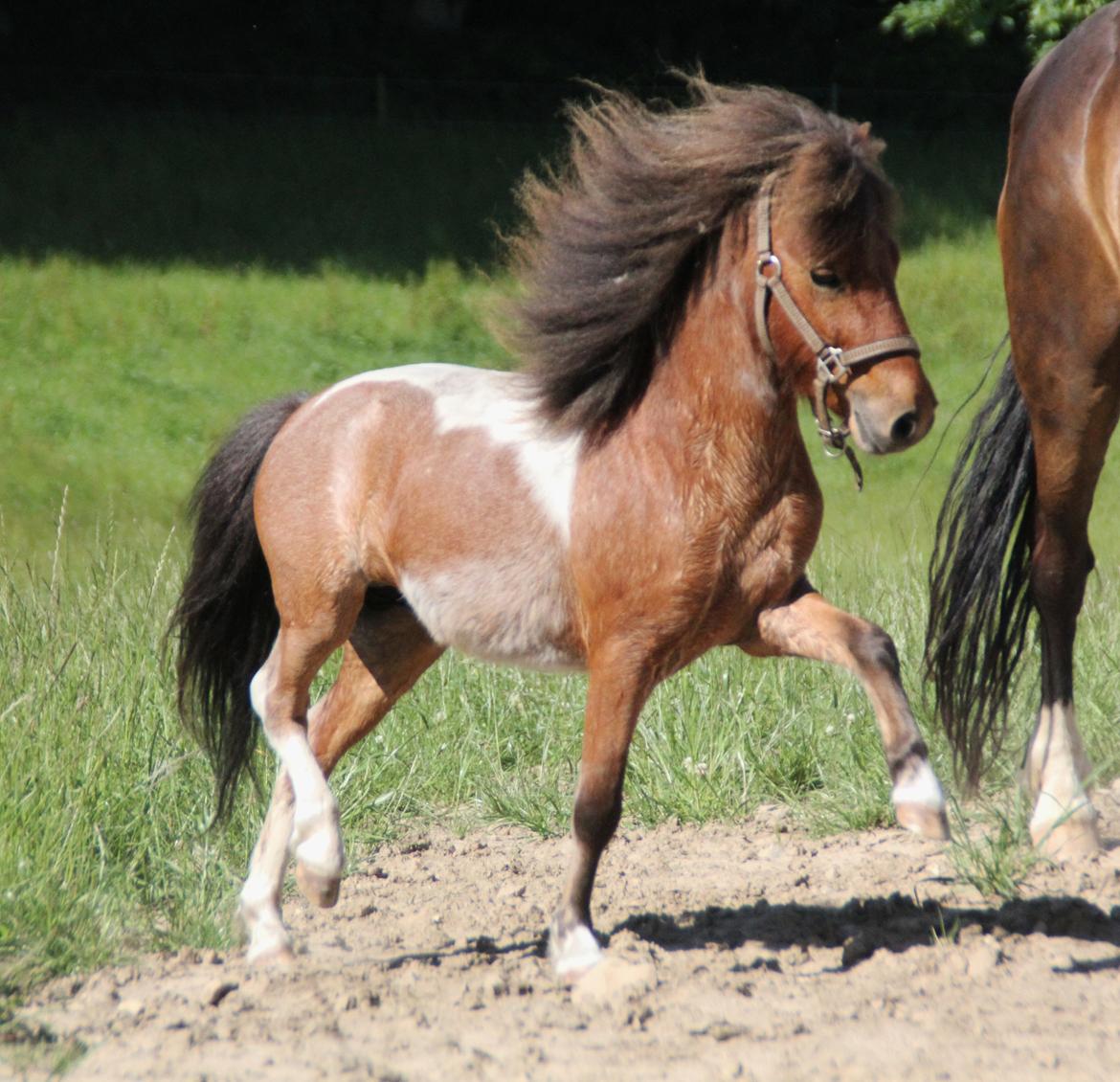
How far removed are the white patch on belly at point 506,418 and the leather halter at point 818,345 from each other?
558 mm

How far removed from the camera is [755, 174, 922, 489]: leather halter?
3113 mm

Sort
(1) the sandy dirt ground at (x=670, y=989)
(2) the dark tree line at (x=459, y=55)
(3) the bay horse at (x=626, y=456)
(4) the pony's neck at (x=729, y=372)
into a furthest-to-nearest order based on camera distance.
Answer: (2) the dark tree line at (x=459, y=55) < (4) the pony's neck at (x=729, y=372) < (3) the bay horse at (x=626, y=456) < (1) the sandy dirt ground at (x=670, y=989)

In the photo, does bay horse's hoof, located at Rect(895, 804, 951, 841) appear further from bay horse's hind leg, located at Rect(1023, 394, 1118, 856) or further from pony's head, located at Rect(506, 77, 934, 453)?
bay horse's hind leg, located at Rect(1023, 394, 1118, 856)

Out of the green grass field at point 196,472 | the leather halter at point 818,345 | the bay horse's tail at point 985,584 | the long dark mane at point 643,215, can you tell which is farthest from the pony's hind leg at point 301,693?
the bay horse's tail at point 985,584

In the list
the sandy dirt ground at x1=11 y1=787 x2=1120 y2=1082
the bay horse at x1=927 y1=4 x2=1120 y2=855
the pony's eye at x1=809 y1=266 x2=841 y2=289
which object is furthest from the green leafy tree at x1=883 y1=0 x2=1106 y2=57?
the pony's eye at x1=809 y1=266 x2=841 y2=289

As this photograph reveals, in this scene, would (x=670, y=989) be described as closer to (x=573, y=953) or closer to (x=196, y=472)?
(x=573, y=953)

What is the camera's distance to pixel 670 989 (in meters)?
3.41

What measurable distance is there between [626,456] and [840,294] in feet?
1.91

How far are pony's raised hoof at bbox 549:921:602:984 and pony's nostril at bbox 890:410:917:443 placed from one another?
1.27 meters

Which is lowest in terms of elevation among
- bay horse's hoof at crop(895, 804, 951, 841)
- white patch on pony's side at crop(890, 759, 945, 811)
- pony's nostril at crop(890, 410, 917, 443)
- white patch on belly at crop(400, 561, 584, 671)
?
bay horse's hoof at crop(895, 804, 951, 841)

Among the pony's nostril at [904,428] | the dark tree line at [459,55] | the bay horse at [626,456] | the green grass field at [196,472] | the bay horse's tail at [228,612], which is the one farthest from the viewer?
the dark tree line at [459,55]

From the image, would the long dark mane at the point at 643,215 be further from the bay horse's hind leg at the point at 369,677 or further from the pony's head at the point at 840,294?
the bay horse's hind leg at the point at 369,677

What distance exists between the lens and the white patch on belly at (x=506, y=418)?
3529mm

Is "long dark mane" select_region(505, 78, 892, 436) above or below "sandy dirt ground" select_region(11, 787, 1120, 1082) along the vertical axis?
above
